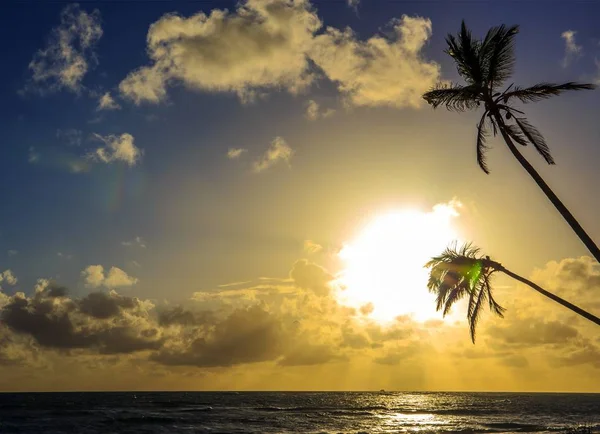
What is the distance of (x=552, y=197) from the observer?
1308 centimetres

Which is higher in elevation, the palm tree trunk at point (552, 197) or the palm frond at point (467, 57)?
the palm frond at point (467, 57)

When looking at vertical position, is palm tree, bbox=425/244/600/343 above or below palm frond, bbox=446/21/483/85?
below

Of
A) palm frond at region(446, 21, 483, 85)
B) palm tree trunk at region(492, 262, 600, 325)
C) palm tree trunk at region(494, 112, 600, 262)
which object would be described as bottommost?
palm tree trunk at region(492, 262, 600, 325)

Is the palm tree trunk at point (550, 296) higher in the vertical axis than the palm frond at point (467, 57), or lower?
lower

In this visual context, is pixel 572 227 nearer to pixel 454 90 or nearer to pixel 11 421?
pixel 454 90

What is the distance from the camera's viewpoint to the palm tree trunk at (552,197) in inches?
483

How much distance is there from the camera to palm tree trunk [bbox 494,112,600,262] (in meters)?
12.3

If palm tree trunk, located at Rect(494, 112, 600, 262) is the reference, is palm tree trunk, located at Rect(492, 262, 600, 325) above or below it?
below

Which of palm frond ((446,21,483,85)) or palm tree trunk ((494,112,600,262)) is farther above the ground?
palm frond ((446,21,483,85))

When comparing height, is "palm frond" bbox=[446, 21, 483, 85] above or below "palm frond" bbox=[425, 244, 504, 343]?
above

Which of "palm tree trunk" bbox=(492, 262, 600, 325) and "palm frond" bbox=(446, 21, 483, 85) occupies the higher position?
"palm frond" bbox=(446, 21, 483, 85)

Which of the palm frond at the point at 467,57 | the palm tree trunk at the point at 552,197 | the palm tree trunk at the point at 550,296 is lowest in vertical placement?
the palm tree trunk at the point at 550,296

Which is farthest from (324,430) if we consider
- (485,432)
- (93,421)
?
(93,421)

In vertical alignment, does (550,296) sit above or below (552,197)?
below
